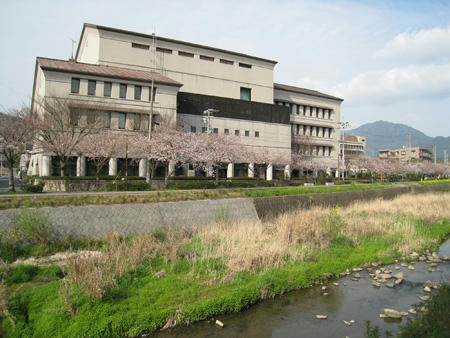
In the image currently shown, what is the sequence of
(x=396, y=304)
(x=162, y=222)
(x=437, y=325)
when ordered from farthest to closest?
(x=162, y=222), (x=396, y=304), (x=437, y=325)

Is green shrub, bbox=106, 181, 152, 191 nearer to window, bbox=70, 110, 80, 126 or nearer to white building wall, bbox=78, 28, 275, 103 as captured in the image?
window, bbox=70, 110, 80, 126

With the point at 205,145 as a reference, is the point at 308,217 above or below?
below

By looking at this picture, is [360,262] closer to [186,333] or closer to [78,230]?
[186,333]

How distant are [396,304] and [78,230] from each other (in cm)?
1259

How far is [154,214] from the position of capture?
55.3 feet

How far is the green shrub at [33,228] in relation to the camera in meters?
12.5

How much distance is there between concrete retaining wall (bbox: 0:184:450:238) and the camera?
14.2 meters

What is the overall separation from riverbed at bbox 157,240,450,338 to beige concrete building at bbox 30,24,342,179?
31448 mm

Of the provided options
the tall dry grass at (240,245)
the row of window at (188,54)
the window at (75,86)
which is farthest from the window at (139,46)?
the tall dry grass at (240,245)

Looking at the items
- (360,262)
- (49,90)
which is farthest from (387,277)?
(49,90)

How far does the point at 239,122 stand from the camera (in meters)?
52.5

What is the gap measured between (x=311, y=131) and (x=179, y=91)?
3262cm

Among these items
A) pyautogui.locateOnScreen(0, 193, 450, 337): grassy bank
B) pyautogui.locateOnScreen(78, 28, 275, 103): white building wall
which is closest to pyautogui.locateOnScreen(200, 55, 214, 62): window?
pyautogui.locateOnScreen(78, 28, 275, 103): white building wall

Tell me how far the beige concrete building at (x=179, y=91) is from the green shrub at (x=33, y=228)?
23694 millimetres
